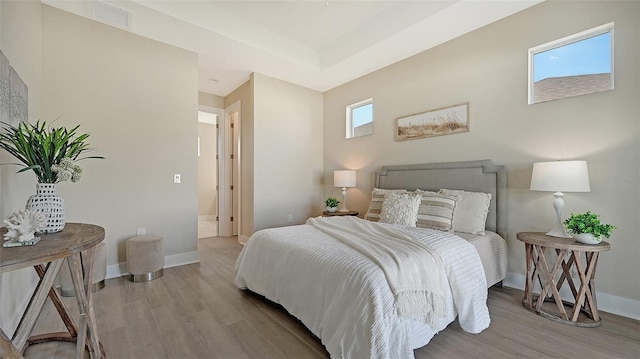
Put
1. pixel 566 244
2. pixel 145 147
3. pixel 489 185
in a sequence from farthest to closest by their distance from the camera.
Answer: pixel 145 147, pixel 489 185, pixel 566 244

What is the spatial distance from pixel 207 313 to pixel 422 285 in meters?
1.73

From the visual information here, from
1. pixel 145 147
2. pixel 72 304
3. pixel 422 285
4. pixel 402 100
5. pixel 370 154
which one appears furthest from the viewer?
pixel 370 154

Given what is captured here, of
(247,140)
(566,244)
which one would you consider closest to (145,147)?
(247,140)

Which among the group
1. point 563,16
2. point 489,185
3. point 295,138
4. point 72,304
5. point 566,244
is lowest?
point 72,304

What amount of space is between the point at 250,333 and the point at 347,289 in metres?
0.88

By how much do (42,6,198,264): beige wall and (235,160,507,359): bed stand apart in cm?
152

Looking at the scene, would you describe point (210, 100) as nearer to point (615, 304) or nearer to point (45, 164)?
point (45, 164)

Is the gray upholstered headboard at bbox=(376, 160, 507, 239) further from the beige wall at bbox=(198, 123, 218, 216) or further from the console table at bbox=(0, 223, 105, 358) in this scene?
the beige wall at bbox=(198, 123, 218, 216)

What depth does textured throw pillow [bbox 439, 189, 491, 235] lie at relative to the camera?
2742mm

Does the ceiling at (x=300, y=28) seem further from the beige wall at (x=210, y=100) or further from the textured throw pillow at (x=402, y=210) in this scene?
the textured throw pillow at (x=402, y=210)

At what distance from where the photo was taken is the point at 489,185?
114 inches

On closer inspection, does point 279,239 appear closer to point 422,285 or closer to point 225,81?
point 422,285

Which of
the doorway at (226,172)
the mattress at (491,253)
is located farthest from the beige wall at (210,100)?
the mattress at (491,253)

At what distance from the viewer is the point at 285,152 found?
4.70 metres
